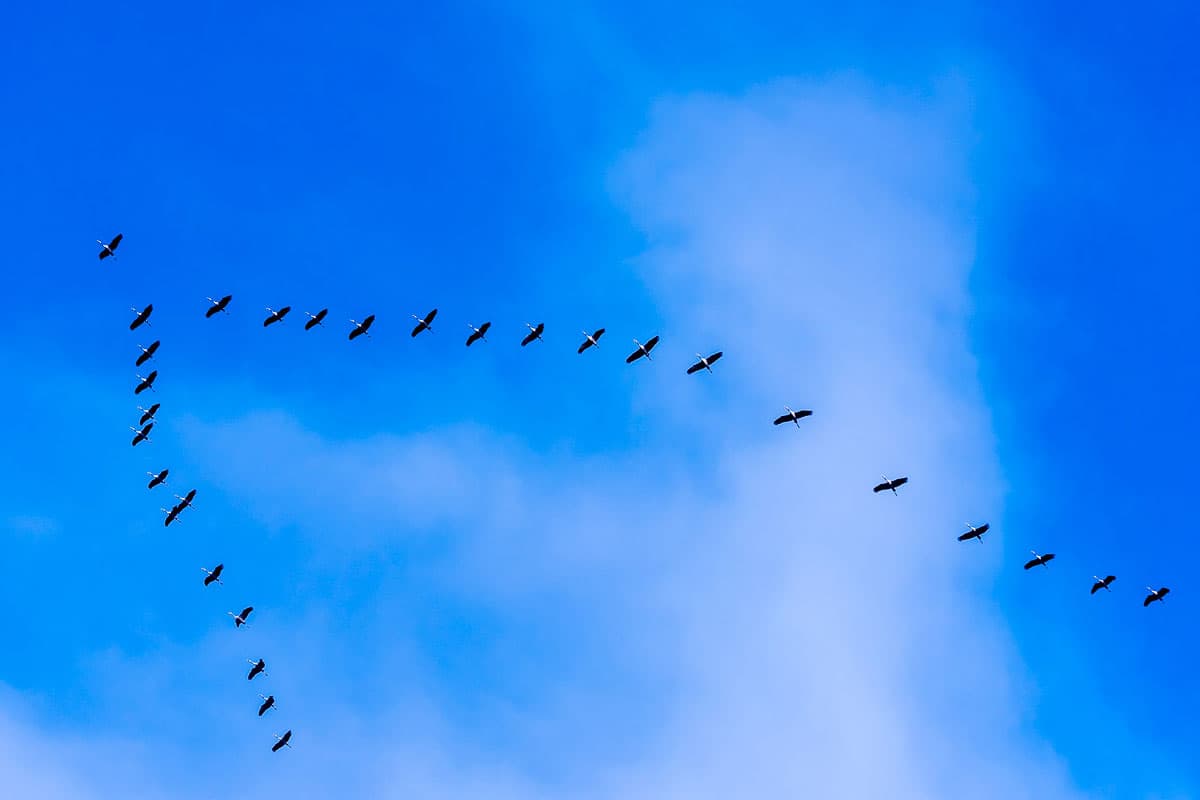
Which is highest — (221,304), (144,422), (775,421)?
(221,304)

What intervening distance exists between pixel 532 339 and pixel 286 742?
224 ft

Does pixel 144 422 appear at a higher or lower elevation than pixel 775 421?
higher

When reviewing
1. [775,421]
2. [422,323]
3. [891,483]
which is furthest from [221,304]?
[891,483]

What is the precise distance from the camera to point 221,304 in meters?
180

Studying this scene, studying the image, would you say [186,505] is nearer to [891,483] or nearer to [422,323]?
[422,323]

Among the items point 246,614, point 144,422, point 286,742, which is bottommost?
point 286,742

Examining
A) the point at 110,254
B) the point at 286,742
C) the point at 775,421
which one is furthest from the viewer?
the point at 286,742

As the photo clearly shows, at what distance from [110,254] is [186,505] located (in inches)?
1371

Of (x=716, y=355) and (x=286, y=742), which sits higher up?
(x=716, y=355)

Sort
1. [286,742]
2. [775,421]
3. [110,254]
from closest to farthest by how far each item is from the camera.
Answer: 1. [775,421]
2. [110,254]
3. [286,742]

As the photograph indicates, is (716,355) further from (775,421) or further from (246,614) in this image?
(246,614)

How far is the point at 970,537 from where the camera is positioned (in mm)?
172500

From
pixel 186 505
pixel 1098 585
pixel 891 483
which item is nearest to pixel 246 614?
pixel 186 505

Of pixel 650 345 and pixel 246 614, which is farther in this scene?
pixel 246 614
